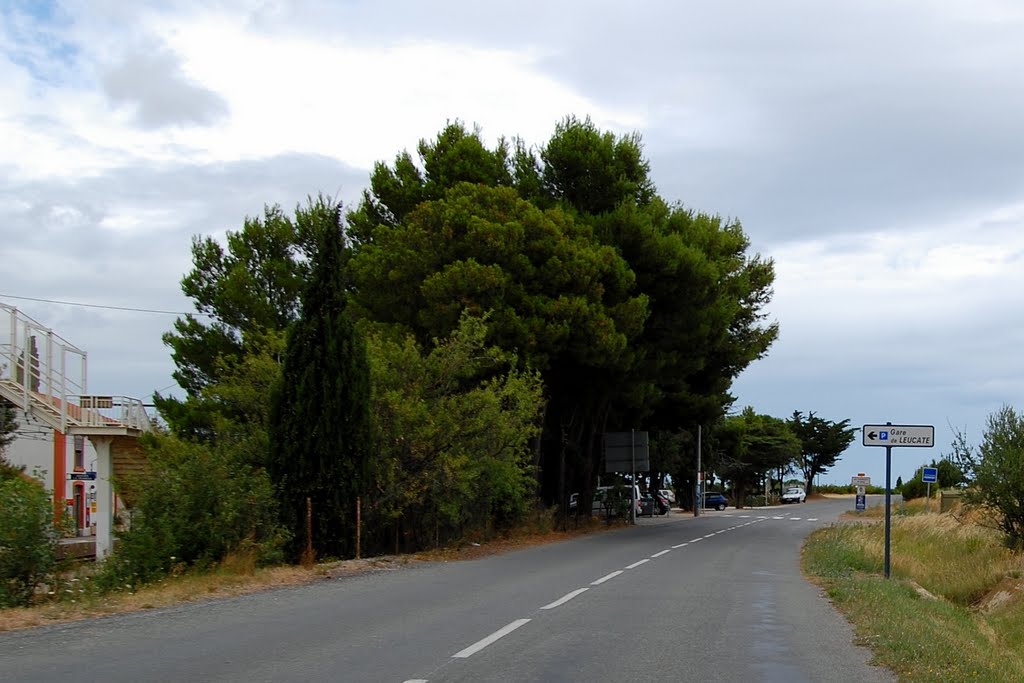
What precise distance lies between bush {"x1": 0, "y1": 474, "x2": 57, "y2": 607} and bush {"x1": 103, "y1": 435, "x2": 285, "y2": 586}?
8.76 ft

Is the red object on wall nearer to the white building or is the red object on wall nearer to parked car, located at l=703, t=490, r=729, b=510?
the white building

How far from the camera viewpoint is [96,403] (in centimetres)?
3166

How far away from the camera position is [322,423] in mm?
22578

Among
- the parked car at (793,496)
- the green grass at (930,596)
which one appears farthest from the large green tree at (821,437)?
the green grass at (930,596)

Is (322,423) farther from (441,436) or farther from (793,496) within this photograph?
(793,496)

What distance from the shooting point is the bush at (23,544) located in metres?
14.9

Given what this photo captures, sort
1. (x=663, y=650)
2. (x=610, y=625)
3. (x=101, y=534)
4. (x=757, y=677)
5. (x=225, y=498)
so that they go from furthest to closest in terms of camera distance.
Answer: (x=101, y=534), (x=225, y=498), (x=610, y=625), (x=663, y=650), (x=757, y=677)

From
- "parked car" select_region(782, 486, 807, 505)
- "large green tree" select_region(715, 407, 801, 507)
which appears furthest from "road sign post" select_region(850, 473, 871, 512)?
"parked car" select_region(782, 486, 807, 505)

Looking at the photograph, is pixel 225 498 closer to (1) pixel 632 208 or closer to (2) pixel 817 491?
(1) pixel 632 208

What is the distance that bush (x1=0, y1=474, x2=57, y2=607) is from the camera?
14.9 meters

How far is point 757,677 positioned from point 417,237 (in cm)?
2523

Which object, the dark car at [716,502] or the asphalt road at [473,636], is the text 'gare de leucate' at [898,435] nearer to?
the asphalt road at [473,636]

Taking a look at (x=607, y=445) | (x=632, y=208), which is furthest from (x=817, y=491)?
(x=632, y=208)

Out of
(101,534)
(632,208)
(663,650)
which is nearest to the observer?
(663,650)
